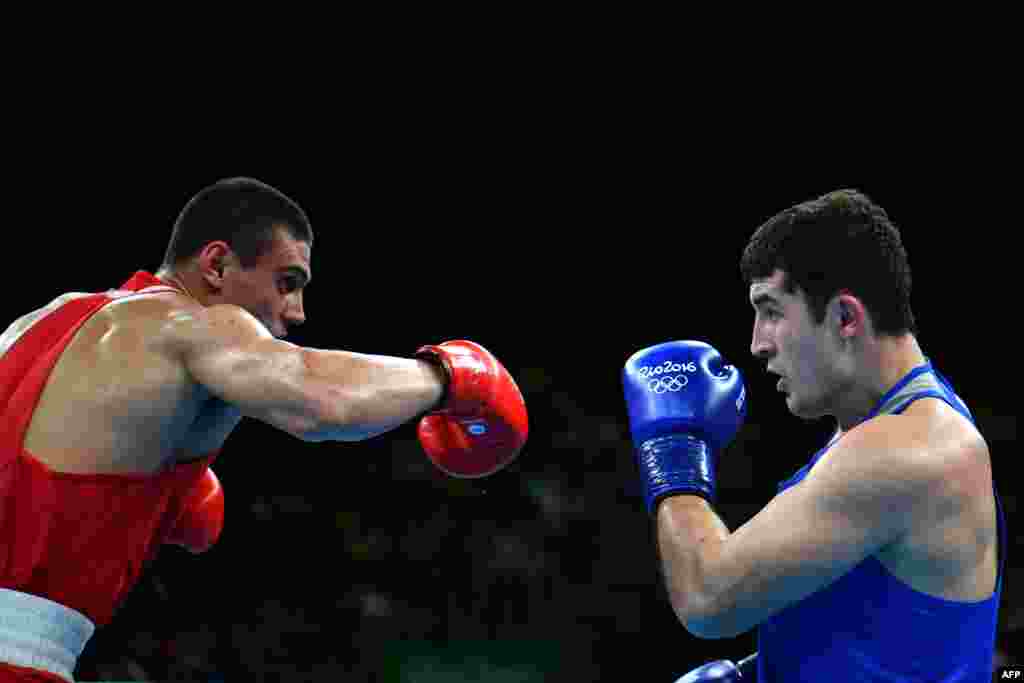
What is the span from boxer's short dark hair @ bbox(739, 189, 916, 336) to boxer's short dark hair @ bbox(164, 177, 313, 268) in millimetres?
1260

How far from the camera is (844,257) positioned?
2.23m

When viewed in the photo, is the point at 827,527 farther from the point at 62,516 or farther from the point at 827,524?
the point at 62,516

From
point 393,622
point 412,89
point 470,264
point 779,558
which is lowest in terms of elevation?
point 393,622

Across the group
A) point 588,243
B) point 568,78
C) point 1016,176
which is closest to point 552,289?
point 588,243

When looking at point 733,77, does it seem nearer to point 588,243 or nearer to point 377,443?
point 588,243

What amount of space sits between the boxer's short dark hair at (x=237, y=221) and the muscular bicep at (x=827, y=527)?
147cm

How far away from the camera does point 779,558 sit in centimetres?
200

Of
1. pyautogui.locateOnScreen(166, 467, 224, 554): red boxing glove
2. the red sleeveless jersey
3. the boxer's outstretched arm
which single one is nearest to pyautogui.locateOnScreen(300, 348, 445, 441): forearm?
the boxer's outstretched arm

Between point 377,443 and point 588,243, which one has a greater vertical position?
point 588,243

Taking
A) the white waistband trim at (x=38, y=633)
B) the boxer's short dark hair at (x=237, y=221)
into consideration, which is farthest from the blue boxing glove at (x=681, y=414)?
the white waistband trim at (x=38, y=633)

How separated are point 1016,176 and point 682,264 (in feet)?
7.90

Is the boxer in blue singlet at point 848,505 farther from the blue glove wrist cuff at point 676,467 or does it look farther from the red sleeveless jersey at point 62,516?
the red sleeveless jersey at point 62,516

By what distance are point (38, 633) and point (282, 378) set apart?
2.29 ft

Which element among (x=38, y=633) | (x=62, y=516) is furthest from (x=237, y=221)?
(x=38, y=633)
